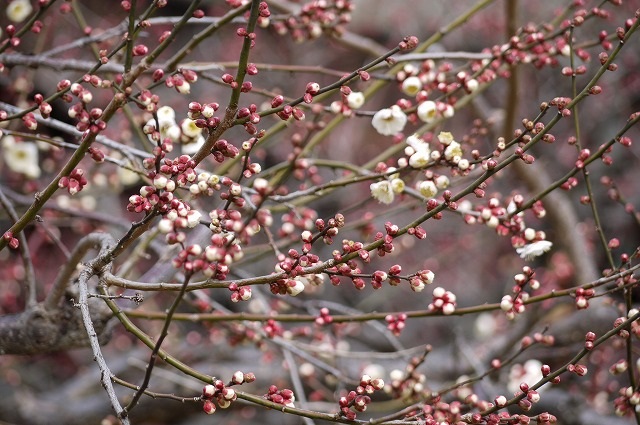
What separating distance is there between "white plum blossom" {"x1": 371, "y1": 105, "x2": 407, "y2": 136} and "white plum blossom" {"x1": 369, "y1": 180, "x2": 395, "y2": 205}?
15 centimetres

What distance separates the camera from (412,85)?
1.69m

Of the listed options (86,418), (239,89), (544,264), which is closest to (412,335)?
(544,264)

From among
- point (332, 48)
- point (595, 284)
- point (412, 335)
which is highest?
point (332, 48)

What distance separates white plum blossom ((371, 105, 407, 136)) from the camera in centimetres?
158

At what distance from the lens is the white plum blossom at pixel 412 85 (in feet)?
5.54

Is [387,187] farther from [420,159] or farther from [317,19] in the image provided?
[317,19]

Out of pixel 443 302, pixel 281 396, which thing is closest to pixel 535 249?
pixel 443 302

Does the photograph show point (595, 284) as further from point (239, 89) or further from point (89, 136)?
point (89, 136)

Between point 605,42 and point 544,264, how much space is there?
3416mm

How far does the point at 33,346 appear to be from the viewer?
161 centimetres

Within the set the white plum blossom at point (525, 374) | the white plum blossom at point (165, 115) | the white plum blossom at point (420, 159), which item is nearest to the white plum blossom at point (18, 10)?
the white plum blossom at point (165, 115)

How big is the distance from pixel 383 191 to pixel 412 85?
12.6 inches

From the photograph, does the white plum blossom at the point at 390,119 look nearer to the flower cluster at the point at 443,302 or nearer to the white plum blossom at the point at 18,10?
the flower cluster at the point at 443,302

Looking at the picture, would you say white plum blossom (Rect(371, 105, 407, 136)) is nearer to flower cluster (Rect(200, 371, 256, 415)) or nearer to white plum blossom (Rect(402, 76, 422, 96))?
white plum blossom (Rect(402, 76, 422, 96))
